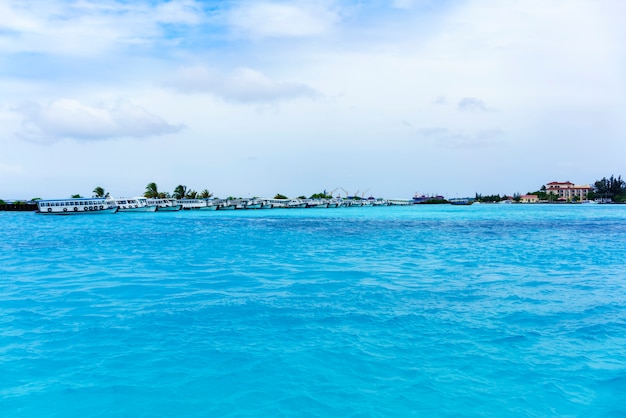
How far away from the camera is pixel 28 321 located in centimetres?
1197

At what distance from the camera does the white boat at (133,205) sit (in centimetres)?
9938

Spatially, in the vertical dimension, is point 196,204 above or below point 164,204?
below

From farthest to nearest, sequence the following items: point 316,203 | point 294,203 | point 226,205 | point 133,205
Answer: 1. point 316,203
2. point 294,203
3. point 226,205
4. point 133,205

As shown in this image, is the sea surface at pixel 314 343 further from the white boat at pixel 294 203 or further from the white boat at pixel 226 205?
the white boat at pixel 294 203

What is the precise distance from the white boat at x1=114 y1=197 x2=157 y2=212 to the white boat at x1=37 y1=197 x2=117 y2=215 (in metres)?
3.91

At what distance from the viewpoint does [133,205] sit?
334 feet

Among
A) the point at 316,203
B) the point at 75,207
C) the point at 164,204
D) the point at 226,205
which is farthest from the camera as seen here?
the point at 316,203

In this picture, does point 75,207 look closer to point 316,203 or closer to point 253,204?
point 253,204

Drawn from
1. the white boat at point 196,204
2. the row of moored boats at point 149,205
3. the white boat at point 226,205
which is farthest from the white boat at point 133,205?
the white boat at point 226,205

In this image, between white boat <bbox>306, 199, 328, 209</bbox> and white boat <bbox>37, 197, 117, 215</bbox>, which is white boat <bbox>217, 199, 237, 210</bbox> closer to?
white boat <bbox>306, 199, 328, 209</bbox>

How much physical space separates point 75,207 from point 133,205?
13.1 m

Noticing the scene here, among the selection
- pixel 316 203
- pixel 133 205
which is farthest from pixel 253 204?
pixel 133 205

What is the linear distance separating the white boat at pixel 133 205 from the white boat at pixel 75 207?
12.8ft

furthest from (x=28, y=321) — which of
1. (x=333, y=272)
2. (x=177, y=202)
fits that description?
(x=177, y=202)
